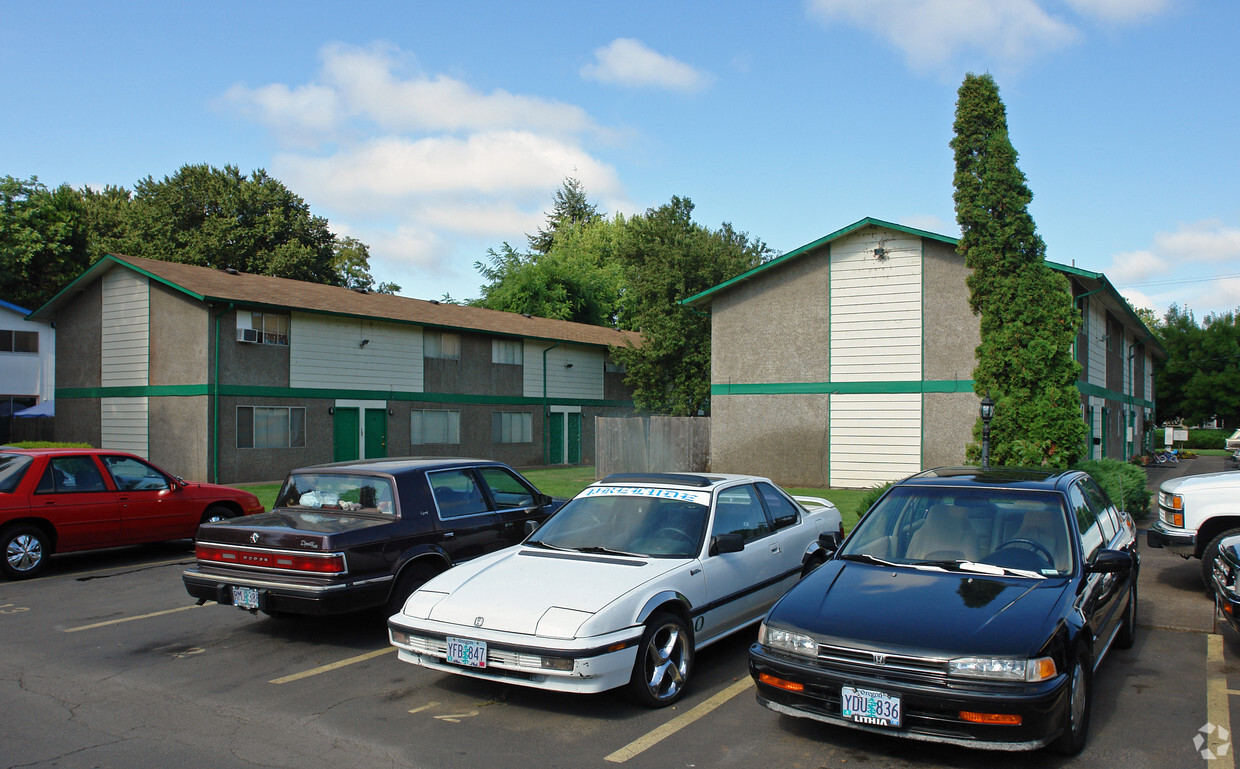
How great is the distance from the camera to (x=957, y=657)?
4402mm

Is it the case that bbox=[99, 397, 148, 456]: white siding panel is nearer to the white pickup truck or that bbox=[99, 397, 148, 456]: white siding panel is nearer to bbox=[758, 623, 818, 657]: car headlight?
bbox=[758, 623, 818, 657]: car headlight

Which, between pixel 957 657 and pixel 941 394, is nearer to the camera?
pixel 957 657

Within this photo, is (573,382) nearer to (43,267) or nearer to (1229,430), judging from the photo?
(43,267)

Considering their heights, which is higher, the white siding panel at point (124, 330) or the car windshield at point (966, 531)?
the white siding panel at point (124, 330)

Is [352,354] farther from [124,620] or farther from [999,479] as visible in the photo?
[999,479]

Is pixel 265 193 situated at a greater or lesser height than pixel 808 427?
greater

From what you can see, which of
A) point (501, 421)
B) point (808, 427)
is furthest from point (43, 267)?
point (808, 427)

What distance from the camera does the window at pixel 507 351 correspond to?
3030cm

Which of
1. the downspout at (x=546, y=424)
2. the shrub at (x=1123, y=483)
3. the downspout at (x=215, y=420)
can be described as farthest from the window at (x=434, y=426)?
the shrub at (x=1123, y=483)

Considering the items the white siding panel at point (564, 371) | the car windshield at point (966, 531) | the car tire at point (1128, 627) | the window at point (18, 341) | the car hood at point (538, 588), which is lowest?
the car tire at point (1128, 627)

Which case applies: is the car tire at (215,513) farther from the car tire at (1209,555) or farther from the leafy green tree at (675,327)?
the leafy green tree at (675,327)

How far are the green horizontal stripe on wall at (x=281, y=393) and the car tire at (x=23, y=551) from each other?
12.3m

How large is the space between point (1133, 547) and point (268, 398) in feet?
69.8

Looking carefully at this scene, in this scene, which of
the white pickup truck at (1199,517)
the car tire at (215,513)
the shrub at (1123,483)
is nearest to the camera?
the white pickup truck at (1199,517)
